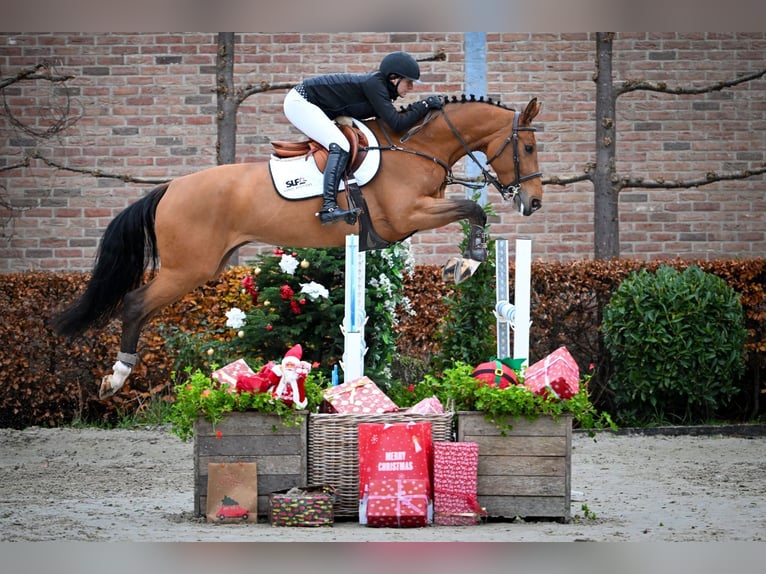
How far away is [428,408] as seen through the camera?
591 centimetres

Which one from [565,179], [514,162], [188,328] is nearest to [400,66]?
[514,162]

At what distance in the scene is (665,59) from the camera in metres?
10.5

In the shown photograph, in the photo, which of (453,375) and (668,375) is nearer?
(453,375)

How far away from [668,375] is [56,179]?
19.1ft

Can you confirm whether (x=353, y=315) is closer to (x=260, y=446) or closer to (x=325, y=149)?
(x=260, y=446)

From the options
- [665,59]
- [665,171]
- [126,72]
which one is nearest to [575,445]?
→ [665,171]

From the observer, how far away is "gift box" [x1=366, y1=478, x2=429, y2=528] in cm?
548

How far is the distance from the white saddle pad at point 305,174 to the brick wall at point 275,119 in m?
4.22

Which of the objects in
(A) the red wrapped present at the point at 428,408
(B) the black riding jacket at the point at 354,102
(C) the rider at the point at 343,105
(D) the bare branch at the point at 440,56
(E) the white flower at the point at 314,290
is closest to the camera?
(A) the red wrapped present at the point at 428,408

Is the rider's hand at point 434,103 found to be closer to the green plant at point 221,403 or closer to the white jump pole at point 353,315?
the white jump pole at point 353,315

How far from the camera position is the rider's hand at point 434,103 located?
6.23m

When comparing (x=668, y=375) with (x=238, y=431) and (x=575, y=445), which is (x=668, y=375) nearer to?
(x=575, y=445)

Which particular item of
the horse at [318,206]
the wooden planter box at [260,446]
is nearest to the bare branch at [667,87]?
the horse at [318,206]

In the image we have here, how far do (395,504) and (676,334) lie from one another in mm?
4179
